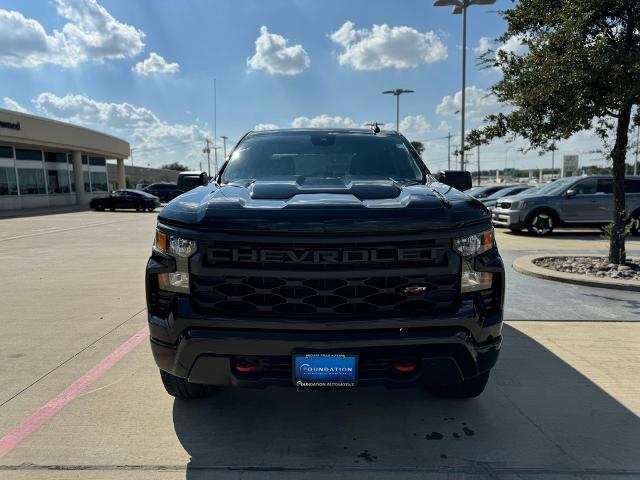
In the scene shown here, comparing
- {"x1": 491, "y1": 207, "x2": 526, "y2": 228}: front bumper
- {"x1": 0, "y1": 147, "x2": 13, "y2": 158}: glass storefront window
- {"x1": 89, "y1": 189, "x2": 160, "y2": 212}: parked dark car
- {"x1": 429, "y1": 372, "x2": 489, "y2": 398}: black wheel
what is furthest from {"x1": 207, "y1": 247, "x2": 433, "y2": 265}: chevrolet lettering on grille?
{"x1": 0, "y1": 147, "x2": 13, "y2": 158}: glass storefront window

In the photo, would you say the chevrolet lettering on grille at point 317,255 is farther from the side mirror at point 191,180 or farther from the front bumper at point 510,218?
the front bumper at point 510,218

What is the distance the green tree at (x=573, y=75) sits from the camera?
6.15 m

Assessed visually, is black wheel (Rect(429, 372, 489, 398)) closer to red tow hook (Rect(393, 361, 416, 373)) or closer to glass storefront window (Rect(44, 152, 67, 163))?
red tow hook (Rect(393, 361, 416, 373))

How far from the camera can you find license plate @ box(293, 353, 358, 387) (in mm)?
2604

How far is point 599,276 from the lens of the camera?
Result: 7.29m

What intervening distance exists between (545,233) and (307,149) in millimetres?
11449

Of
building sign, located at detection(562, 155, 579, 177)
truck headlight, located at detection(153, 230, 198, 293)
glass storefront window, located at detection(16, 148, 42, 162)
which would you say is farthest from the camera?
building sign, located at detection(562, 155, 579, 177)

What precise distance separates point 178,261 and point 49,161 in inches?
1534

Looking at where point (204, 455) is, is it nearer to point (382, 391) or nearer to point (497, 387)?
point (382, 391)

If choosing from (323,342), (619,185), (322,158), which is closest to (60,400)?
(323,342)

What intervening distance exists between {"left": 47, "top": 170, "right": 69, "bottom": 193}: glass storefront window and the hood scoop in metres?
38.2

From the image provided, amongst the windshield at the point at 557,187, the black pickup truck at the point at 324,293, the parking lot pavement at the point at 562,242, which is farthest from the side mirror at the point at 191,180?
the windshield at the point at 557,187

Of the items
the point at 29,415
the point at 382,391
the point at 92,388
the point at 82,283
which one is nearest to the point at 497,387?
the point at 382,391

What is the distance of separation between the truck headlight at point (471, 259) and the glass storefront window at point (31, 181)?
36.6 m
